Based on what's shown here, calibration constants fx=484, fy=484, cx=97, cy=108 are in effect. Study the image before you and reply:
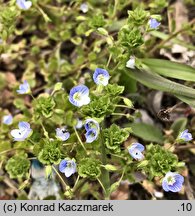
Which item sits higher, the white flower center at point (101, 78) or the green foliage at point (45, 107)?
the white flower center at point (101, 78)

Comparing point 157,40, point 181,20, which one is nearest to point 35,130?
point 157,40

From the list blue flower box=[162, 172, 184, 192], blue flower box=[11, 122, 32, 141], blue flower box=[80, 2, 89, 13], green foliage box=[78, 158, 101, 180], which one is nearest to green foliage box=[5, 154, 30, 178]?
blue flower box=[11, 122, 32, 141]

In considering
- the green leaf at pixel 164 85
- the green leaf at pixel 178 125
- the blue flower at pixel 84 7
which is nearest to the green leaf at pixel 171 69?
the green leaf at pixel 164 85

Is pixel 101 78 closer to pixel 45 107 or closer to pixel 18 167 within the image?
→ pixel 45 107

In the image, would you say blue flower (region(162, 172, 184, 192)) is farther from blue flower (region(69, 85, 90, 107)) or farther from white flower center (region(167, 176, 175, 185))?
blue flower (region(69, 85, 90, 107))

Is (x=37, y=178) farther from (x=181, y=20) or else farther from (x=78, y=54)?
(x=181, y=20)

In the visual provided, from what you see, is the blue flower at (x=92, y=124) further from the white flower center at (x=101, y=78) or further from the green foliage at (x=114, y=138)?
the white flower center at (x=101, y=78)
